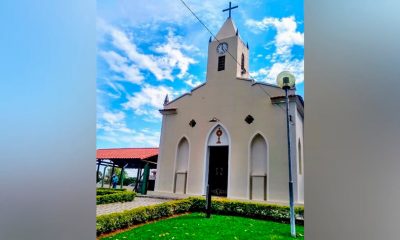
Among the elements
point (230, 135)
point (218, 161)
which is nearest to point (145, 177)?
point (218, 161)

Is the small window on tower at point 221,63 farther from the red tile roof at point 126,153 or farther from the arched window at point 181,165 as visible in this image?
the red tile roof at point 126,153

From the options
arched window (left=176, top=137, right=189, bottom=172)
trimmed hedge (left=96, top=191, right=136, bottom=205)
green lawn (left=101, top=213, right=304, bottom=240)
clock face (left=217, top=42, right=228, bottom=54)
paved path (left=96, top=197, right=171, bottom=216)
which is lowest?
green lawn (left=101, top=213, right=304, bottom=240)

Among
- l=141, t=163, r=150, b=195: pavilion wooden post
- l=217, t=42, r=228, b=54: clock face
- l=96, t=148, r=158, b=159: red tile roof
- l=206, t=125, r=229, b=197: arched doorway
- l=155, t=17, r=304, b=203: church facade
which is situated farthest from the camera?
l=96, t=148, r=158, b=159: red tile roof

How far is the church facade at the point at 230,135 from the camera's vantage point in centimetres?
691

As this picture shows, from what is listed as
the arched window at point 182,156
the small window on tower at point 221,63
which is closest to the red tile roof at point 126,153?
the arched window at point 182,156

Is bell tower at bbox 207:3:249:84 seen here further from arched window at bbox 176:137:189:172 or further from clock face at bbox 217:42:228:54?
arched window at bbox 176:137:189:172

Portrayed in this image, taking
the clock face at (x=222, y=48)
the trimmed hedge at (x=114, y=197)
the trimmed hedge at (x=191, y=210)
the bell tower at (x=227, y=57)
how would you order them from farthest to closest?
the clock face at (x=222, y=48)
the bell tower at (x=227, y=57)
the trimmed hedge at (x=114, y=197)
the trimmed hedge at (x=191, y=210)

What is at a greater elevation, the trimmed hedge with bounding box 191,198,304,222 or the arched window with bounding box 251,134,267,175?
the arched window with bounding box 251,134,267,175

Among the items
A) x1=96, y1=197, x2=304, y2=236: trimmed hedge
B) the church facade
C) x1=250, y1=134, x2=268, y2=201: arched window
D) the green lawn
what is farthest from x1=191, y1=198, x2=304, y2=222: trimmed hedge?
x1=250, y1=134, x2=268, y2=201: arched window

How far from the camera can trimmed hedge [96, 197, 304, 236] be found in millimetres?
3807
